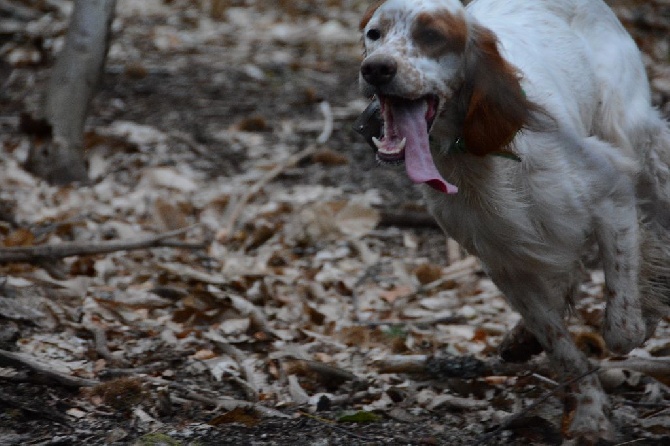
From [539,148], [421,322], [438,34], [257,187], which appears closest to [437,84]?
[438,34]

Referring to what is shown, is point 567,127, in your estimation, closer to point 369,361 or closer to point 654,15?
point 369,361

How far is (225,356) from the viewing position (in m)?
4.53

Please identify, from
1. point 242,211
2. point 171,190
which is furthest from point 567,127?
point 171,190

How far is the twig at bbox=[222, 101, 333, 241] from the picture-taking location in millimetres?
6184

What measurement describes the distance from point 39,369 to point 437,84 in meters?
1.69

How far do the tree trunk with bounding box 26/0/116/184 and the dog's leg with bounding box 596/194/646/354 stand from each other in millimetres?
3584

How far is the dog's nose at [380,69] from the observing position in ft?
10.7

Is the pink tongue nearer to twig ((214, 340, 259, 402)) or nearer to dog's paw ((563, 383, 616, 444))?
dog's paw ((563, 383, 616, 444))

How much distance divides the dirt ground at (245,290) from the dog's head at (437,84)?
2.92ft

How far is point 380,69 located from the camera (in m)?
3.27

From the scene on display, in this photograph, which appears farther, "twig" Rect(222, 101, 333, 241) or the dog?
"twig" Rect(222, 101, 333, 241)

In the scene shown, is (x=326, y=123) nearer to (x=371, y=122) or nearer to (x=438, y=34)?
(x=371, y=122)

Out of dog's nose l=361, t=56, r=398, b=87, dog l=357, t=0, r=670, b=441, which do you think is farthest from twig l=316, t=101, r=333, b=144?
dog's nose l=361, t=56, r=398, b=87

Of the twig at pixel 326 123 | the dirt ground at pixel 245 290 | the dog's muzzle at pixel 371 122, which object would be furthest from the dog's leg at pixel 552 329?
the twig at pixel 326 123
